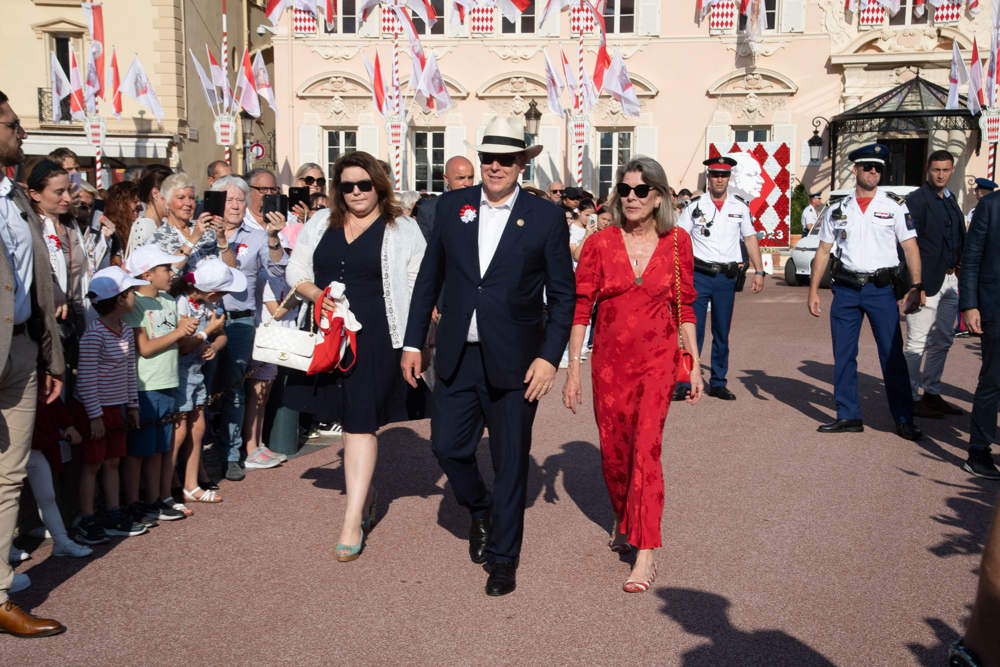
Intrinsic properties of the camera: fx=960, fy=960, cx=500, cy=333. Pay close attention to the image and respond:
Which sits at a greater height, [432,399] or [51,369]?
[51,369]

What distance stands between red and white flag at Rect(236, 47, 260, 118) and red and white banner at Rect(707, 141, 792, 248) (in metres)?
11.4

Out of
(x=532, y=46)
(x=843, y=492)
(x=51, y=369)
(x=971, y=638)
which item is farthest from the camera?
(x=532, y=46)

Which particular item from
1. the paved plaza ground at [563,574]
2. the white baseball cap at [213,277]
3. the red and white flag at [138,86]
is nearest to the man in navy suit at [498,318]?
the paved plaza ground at [563,574]

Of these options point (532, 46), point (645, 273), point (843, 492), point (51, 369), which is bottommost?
point (843, 492)

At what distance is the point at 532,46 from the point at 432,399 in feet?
72.3

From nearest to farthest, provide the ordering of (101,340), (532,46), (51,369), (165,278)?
(51,369) < (101,340) < (165,278) < (532,46)

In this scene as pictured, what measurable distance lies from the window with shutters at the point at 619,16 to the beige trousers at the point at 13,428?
23411 mm

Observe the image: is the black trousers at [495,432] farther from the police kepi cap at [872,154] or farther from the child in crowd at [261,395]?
the police kepi cap at [872,154]

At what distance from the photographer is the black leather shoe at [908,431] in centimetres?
741

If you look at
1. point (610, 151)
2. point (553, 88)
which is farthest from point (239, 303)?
point (610, 151)

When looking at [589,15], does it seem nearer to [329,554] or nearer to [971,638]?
[329,554]

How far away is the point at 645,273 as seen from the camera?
15.6 feet

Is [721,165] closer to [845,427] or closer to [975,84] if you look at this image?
[845,427]

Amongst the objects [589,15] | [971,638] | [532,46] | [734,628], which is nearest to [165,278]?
[734,628]
